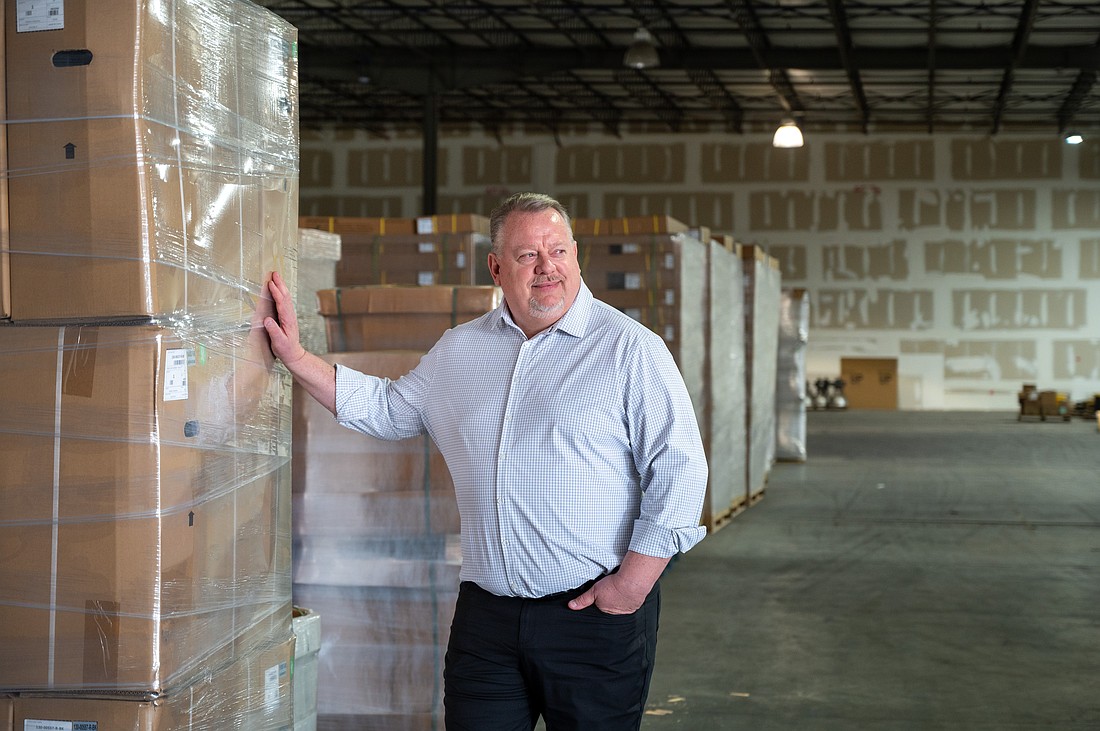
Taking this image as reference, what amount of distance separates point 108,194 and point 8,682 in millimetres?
1019

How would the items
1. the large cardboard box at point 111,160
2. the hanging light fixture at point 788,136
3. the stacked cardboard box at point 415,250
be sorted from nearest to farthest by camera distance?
1. the large cardboard box at point 111,160
2. the stacked cardboard box at point 415,250
3. the hanging light fixture at point 788,136

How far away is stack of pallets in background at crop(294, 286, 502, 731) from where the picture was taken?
3.94 metres

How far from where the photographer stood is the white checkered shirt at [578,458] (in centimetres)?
254

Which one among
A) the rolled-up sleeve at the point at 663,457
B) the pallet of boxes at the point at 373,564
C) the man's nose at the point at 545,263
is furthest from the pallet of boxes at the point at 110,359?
the pallet of boxes at the point at 373,564

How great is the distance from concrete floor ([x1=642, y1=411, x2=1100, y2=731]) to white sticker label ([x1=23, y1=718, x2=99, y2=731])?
2.74 meters

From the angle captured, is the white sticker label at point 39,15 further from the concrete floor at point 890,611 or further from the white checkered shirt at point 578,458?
the concrete floor at point 890,611

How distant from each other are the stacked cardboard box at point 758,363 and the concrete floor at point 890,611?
1.11 feet

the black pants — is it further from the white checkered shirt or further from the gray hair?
the gray hair

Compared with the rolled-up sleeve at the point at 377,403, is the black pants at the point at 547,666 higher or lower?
lower

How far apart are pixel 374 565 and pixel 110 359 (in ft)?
5.91

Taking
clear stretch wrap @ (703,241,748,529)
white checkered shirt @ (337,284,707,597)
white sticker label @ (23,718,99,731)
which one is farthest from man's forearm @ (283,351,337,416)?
clear stretch wrap @ (703,241,748,529)

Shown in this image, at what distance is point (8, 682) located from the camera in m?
2.43

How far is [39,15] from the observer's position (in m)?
2.33

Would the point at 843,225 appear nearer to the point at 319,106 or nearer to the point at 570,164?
the point at 570,164
